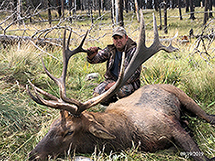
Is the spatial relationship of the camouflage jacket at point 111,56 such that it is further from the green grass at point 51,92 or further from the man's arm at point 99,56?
the green grass at point 51,92

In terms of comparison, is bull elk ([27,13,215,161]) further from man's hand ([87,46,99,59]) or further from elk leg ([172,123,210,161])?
man's hand ([87,46,99,59])

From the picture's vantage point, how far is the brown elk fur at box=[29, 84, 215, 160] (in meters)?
2.25

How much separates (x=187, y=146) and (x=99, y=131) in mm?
1025

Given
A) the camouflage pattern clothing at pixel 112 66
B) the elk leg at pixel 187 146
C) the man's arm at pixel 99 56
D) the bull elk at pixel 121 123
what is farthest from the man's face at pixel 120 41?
the elk leg at pixel 187 146

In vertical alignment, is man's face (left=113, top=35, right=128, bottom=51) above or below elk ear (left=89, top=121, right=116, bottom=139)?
above

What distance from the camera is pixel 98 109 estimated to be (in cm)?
375

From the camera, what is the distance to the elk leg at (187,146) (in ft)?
8.04

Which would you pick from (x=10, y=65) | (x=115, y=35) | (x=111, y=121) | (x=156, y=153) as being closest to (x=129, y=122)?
(x=111, y=121)

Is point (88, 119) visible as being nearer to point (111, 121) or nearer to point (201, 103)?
point (111, 121)

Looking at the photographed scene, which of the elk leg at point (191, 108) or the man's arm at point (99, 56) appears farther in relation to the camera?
the man's arm at point (99, 56)

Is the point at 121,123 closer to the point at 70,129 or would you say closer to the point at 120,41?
the point at 70,129

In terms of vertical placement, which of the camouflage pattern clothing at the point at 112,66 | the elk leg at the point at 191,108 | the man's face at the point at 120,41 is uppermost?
the man's face at the point at 120,41

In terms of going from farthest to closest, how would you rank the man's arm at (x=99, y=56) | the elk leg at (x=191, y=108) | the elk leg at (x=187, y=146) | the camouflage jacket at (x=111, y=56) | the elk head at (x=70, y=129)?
1. the man's arm at (x=99, y=56)
2. the camouflage jacket at (x=111, y=56)
3. the elk leg at (x=191, y=108)
4. the elk leg at (x=187, y=146)
5. the elk head at (x=70, y=129)

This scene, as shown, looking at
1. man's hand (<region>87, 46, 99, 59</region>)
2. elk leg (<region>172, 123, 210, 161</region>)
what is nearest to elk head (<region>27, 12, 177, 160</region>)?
elk leg (<region>172, 123, 210, 161</region>)
